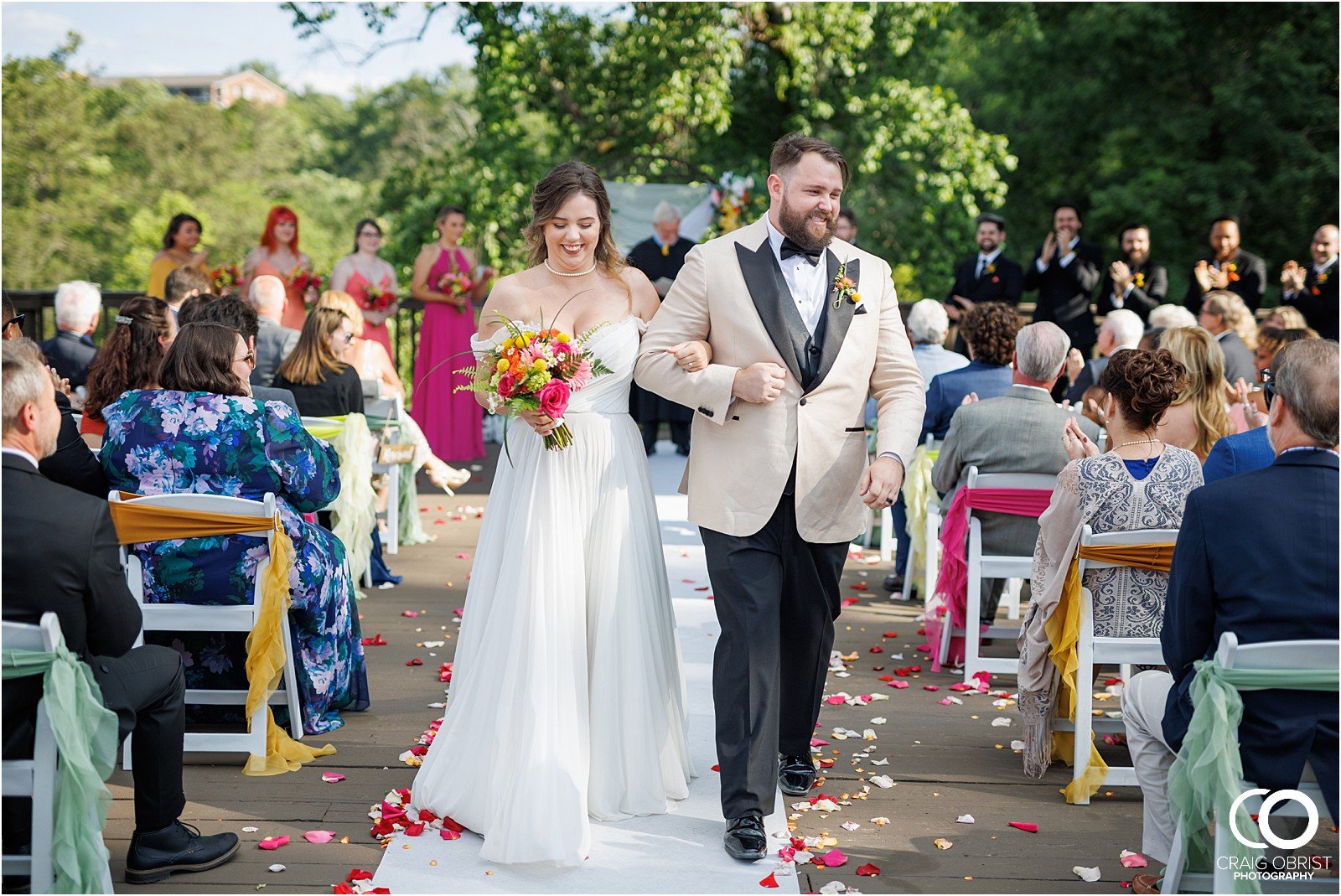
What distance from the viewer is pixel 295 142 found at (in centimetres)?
4444

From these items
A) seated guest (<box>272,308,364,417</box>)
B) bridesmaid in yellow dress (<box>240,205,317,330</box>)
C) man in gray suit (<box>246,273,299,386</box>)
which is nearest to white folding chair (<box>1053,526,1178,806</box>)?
seated guest (<box>272,308,364,417</box>)

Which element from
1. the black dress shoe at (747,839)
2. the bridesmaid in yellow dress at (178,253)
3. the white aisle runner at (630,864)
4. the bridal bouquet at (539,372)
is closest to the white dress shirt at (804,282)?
the bridal bouquet at (539,372)

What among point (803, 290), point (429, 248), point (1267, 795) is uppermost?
point (429, 248)

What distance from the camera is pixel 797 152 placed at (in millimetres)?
3729

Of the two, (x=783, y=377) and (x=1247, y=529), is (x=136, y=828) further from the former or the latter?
(x=1247, y=529)

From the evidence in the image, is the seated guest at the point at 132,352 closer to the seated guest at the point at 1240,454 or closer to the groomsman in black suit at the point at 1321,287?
the seated guest at the point at 1240,454

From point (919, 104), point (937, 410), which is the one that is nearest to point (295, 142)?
point (919, 104)

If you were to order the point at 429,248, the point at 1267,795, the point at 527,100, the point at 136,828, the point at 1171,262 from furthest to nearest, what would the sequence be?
the point at 1171,262 → the point at 527,100 → the point at 429,248 → the point at 136,828 → the point at 1267,795

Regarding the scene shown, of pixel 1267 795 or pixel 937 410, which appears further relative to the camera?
pixel 937 410

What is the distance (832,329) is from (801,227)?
12.3 inches

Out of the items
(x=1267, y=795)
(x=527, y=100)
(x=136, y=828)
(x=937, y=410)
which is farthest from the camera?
(x=527, y=100)

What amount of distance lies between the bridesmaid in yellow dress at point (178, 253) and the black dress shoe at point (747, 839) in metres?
7.41

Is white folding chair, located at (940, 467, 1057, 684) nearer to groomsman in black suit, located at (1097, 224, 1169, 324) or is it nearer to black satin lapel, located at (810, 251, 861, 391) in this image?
black satin lapel, located at (810, 251, 861, 391)

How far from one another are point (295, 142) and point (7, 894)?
1747 inches
